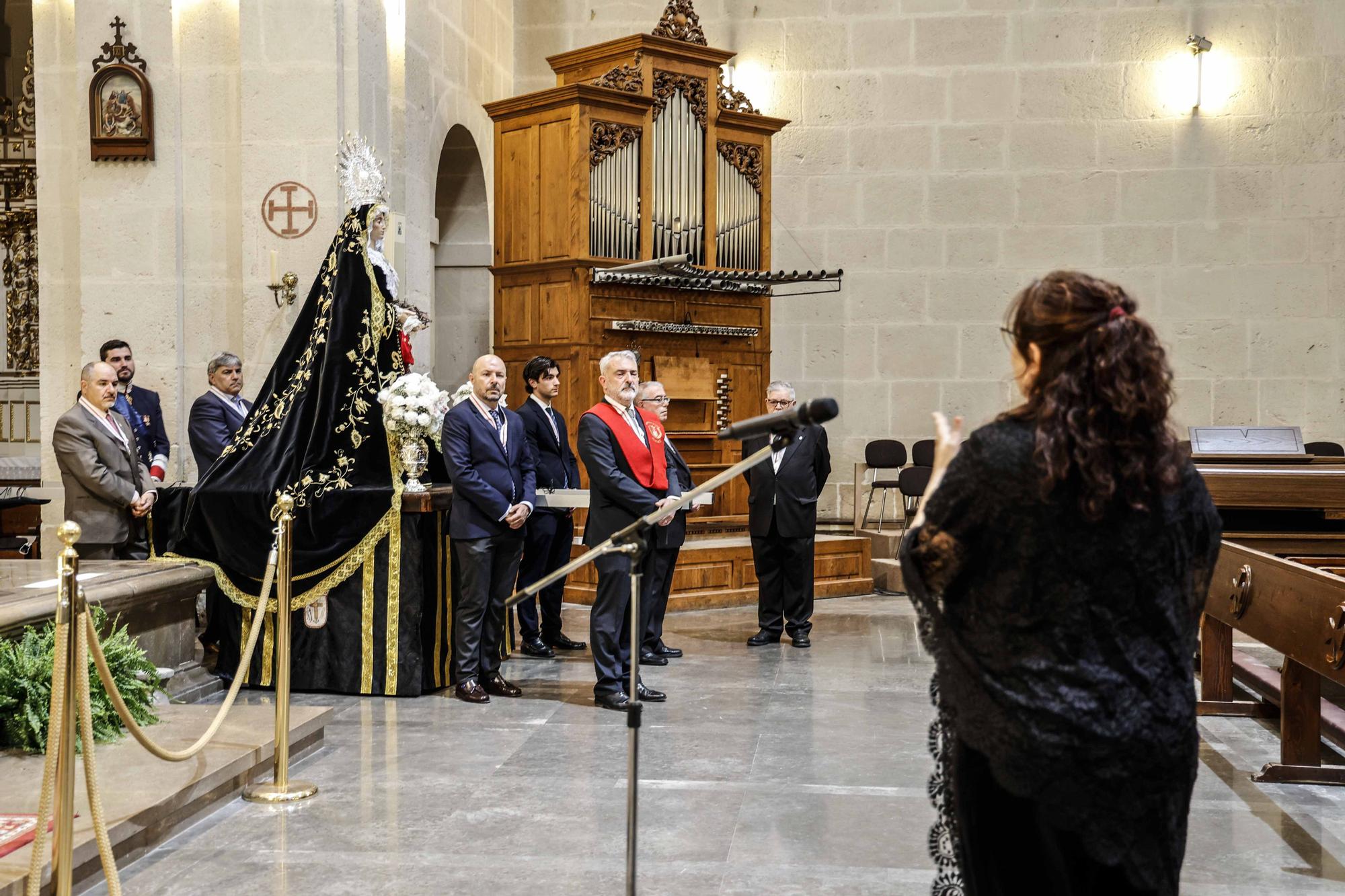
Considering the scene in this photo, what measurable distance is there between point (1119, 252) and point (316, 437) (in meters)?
8.03

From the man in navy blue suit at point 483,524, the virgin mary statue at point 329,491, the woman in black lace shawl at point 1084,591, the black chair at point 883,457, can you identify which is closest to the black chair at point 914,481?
the black chair at point 883,457

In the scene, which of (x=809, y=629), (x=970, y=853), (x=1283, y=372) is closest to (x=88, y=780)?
(x=970, y=853)

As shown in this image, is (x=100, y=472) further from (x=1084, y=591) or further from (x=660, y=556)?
(x=1084, y=591)

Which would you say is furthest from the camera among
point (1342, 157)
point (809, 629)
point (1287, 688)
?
point (1342, 157)

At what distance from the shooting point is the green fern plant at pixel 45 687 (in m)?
4.21

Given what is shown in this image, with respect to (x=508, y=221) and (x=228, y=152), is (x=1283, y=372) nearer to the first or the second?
(x=508, y=221)

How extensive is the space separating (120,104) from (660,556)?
4525 mm

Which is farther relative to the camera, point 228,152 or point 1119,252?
point 1119,252

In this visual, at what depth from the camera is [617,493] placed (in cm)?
576

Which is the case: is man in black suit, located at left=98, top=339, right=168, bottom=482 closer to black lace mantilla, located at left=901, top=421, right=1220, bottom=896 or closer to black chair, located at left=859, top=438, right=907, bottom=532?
black lace mantilla, located at left=901, top=421, right=1220, bottom=896

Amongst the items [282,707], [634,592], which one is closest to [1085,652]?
[634,592]

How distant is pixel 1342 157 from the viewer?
11.1 meters

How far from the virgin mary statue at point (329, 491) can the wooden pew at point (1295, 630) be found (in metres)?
3.55

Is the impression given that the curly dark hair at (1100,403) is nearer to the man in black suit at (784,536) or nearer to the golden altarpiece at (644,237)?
the man in black suit at (784,536)
